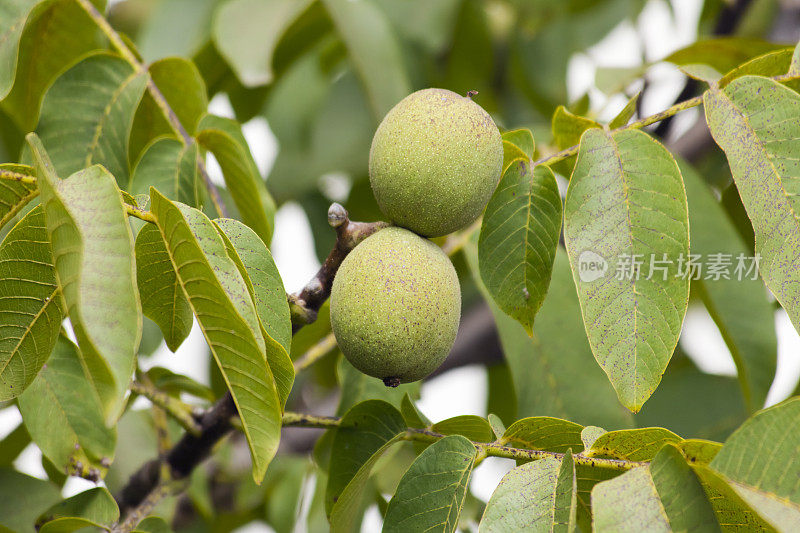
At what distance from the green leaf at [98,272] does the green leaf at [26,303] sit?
0.10 metres

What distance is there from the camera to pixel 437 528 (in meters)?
0.81

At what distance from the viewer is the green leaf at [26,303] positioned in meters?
0.78

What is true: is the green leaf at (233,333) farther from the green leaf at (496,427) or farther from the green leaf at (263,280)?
the green leaf at (496,427)

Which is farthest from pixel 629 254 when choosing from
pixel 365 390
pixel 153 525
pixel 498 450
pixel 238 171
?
pixel 153 525

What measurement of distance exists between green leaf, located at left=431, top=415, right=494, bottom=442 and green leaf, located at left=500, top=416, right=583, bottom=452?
0.04m

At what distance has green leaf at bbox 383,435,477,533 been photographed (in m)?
0.82

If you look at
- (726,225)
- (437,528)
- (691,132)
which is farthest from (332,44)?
(437,528)

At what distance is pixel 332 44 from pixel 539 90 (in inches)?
22.9

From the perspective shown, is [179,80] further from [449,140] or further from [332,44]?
[332,44]

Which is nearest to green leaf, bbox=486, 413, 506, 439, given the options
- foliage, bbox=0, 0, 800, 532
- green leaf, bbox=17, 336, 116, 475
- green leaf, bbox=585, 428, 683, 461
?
foliage, bbox=0, 0, 800, 532

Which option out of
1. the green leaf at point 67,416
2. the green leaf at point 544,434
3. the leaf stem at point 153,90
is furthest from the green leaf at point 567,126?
the green leaf at point 67,416

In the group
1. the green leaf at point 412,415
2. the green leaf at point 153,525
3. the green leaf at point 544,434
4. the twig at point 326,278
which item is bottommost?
the green leaf at point 153,525

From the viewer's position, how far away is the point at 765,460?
681 millimetres

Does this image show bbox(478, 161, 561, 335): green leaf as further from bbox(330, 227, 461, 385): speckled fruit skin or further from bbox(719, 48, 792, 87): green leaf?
bbox(719, 48, 792, 87): green leaf
